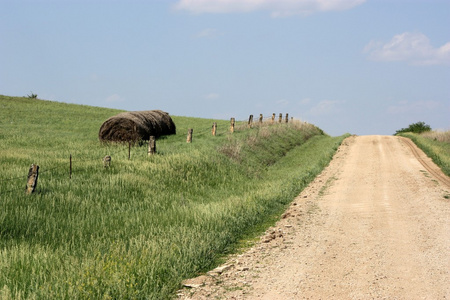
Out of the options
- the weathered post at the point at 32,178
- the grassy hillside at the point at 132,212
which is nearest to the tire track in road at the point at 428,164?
the grassy hillside at the point at 132,212

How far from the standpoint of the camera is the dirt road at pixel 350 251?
22.8ft

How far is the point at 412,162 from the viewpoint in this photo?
2466 cm

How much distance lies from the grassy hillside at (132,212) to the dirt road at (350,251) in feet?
2.44

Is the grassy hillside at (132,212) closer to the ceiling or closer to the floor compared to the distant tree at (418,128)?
closer to the floor

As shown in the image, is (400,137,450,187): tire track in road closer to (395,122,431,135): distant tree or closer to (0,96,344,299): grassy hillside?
(0,96,344,299): grassy hillside

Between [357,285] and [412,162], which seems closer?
[357,285]

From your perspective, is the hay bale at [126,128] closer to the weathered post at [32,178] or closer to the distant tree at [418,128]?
the weathered post at [32,178]

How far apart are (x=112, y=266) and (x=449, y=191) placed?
537 inches

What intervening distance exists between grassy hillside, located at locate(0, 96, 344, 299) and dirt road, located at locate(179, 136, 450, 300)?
2.44 ft

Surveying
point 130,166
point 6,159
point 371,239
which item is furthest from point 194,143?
point 371,239

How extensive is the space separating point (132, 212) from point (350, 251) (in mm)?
6024

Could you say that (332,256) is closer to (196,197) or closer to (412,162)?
(196,197)

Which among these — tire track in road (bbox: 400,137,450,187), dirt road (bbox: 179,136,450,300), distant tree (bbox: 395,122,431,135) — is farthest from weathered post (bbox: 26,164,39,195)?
distant tree (bbox: 395,122,431,135)

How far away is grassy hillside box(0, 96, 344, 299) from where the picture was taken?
6.93 meters
